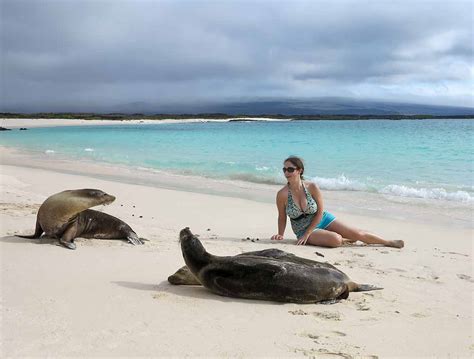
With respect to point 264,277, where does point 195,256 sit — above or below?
above

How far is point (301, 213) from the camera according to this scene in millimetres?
7352

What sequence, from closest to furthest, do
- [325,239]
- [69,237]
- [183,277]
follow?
[183,277]
[69,237]
[325,239]

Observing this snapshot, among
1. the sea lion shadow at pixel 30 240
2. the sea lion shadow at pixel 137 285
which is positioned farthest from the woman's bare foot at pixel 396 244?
the sea lion shadow at pixel 30 240

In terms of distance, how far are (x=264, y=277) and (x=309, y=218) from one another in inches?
114

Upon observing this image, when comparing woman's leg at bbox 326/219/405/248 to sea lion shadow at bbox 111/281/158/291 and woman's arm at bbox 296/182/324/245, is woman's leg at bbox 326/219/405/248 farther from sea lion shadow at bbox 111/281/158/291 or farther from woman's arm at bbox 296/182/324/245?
sea lion shadow at bbox 111/281/158/291

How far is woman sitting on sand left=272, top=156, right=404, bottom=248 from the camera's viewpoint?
7145mm

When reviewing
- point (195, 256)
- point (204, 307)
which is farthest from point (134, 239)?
point (204, 307)

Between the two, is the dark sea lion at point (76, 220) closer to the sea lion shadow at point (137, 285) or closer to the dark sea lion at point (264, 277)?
the sea lion shadow at point (137, 285)

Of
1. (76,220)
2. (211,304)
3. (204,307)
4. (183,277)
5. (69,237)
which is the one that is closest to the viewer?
(204,307)

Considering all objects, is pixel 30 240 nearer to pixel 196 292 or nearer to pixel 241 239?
pixel 196 292

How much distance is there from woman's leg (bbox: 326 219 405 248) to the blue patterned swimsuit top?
1.17 ft

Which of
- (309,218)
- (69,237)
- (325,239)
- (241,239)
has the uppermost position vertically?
(309,218)

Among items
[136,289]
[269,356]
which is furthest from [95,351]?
[136,289]

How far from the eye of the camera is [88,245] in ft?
20.9
